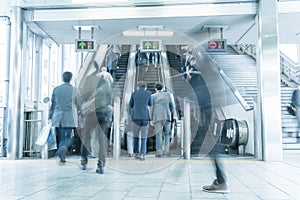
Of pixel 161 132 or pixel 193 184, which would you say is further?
pixel 161 132

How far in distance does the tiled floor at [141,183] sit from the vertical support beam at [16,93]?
5.51 ft

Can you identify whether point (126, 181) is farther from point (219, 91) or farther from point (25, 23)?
point (25, 23)

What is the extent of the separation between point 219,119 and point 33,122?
4486 millimetres

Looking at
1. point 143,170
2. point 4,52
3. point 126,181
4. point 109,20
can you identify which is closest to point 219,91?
point 126,181

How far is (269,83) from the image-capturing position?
5645 millimetres

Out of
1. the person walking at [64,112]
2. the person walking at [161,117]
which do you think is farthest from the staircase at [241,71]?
the person walking at [64,112]

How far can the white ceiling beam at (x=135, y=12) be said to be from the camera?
612 centimetres

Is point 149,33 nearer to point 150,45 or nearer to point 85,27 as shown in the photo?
point 150,45

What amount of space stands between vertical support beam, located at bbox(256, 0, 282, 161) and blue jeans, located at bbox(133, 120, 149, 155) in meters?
2.06

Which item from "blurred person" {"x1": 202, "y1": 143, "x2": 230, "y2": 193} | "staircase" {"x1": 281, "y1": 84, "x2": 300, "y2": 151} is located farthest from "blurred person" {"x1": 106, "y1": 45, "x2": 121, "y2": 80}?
"blurred person" {"x1": 202, "y1": 143, "x2": 230, "y2": 193}

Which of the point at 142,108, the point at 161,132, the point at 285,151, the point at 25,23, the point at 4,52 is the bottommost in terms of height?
the point at 285,151

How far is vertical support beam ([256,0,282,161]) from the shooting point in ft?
18.1

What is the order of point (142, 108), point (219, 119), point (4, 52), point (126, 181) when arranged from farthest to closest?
point (4, 52), point (142, 108), point (126, 181), point (219, 119)

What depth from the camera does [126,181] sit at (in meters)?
3.38
